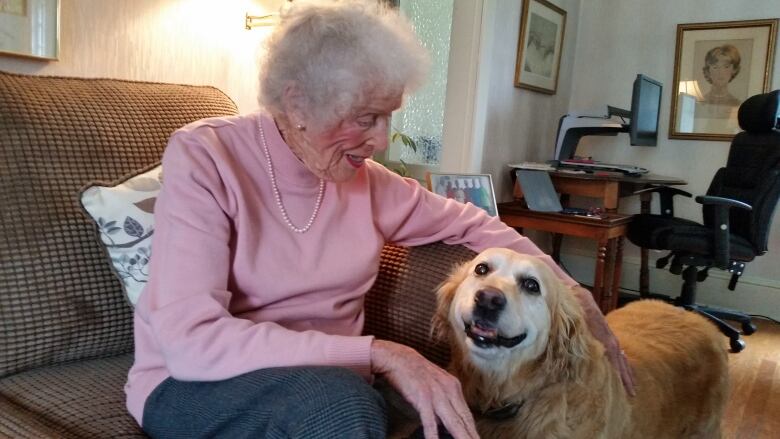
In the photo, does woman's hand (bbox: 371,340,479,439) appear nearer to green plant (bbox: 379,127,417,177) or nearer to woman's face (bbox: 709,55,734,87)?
green plant (bbox: 379,127,417,177)

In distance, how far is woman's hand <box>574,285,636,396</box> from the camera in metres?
1.23

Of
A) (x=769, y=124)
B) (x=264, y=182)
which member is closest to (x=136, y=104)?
(x=264, y=182)

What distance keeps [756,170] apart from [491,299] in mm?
2441

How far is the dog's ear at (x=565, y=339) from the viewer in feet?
3.67

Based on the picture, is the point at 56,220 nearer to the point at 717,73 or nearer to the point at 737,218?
the point at 737,218

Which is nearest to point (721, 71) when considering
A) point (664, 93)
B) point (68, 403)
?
point (664, 93)

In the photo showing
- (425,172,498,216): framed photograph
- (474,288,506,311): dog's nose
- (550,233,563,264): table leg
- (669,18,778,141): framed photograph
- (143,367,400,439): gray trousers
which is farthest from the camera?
(550,233,563,264): table leg

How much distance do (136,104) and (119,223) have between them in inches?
13.5

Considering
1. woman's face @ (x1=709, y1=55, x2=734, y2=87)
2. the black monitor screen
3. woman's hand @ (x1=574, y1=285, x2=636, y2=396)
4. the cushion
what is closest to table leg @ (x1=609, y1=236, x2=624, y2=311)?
the black monitor screen

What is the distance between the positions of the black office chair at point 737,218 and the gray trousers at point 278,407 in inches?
98.6

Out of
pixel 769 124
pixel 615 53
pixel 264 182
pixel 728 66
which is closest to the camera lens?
pixel 264 182

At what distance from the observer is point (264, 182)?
1.05m

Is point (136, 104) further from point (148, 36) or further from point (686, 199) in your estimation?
point (686, 199)

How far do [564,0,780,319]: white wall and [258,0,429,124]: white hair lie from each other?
306 cm
